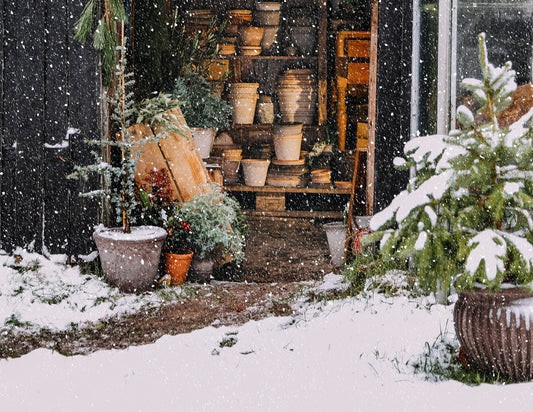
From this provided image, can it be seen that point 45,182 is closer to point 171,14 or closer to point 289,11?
point 171,14

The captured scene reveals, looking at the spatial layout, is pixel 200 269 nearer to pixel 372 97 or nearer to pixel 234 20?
pixel 372 97

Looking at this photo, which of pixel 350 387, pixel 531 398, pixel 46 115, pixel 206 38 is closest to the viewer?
pixel 531 398

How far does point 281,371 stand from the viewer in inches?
105

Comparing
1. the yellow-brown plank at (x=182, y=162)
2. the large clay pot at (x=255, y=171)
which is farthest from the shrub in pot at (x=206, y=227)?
the large clay pot at (x=255, y=171)

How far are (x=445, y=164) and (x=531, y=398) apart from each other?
0.91 metres

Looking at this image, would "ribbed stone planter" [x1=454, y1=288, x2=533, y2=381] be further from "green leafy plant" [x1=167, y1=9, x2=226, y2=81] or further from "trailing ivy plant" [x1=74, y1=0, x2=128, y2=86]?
"green leafy plant" [x1=167, y1=9, x2=226, y2=81]

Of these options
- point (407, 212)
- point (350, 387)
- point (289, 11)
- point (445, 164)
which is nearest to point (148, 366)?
point (350, 387)

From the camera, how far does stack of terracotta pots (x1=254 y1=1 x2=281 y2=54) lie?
7.23 m

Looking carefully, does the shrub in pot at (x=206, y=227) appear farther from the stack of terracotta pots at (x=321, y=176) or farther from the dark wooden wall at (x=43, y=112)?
the stack of terracotta pots at (x=321, y=176)

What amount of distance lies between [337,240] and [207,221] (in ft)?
4.02

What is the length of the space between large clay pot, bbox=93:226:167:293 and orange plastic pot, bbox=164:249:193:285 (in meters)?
0.22

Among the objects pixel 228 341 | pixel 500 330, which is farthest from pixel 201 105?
pixel 500 330

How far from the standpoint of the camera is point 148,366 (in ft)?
9.11

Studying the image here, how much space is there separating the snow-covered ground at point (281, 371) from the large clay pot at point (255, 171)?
355 cm
